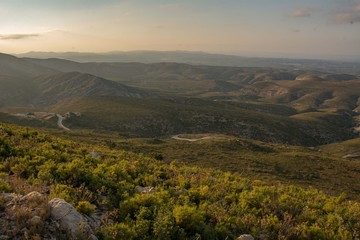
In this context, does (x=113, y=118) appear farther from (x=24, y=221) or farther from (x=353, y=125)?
(x=353, y=125)

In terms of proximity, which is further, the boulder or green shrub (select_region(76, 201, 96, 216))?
green shrub (select_region(76, 201, 96, 216))

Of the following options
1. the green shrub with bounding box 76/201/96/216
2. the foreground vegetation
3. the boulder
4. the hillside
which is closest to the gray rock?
the foreground vegetation

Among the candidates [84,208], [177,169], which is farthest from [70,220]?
[177,169]

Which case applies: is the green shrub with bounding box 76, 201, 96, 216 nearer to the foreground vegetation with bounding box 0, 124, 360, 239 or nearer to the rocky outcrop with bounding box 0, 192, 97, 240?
the foreground vegetation with bounding box 0, 124, 360, 239

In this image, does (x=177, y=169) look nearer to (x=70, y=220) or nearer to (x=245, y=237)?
(x=245, y=237)

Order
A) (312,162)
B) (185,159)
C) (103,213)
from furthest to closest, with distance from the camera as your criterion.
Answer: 1. (312,162)
2. (185,159)
3. (103,213)

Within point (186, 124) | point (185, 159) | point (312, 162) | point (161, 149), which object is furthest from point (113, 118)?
point (312, 162)

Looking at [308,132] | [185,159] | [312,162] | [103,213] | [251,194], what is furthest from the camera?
[308,132]
